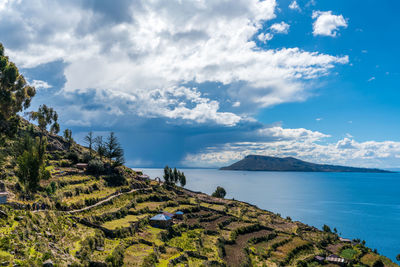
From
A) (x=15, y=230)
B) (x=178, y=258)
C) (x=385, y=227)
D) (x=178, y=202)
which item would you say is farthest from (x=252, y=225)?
(x=385, y=227)

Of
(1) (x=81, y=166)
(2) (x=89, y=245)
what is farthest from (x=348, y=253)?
(1) (x=81, y=166)

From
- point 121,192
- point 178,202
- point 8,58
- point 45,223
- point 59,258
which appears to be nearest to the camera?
point 59,258

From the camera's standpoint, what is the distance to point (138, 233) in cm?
4597

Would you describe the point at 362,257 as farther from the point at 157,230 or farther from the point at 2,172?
the point at 2,172

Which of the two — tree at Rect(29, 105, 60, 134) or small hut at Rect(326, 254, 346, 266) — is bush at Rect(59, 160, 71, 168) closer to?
tree at Rect(29, 105, 60, 134)

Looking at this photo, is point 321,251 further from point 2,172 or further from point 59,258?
point 2,172

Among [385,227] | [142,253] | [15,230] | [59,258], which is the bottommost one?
[385,227]

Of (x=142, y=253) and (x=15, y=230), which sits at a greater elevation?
(x=15, y=230)

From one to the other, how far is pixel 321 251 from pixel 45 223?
2374 inches

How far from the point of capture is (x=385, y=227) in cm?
11844

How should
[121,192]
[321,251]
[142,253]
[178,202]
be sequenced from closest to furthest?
[142,253], [321,251], [121,192], [178,202]

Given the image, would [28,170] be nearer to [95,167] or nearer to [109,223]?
[109,223]

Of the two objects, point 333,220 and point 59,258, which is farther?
point 333,220

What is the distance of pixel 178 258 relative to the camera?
38594mm
